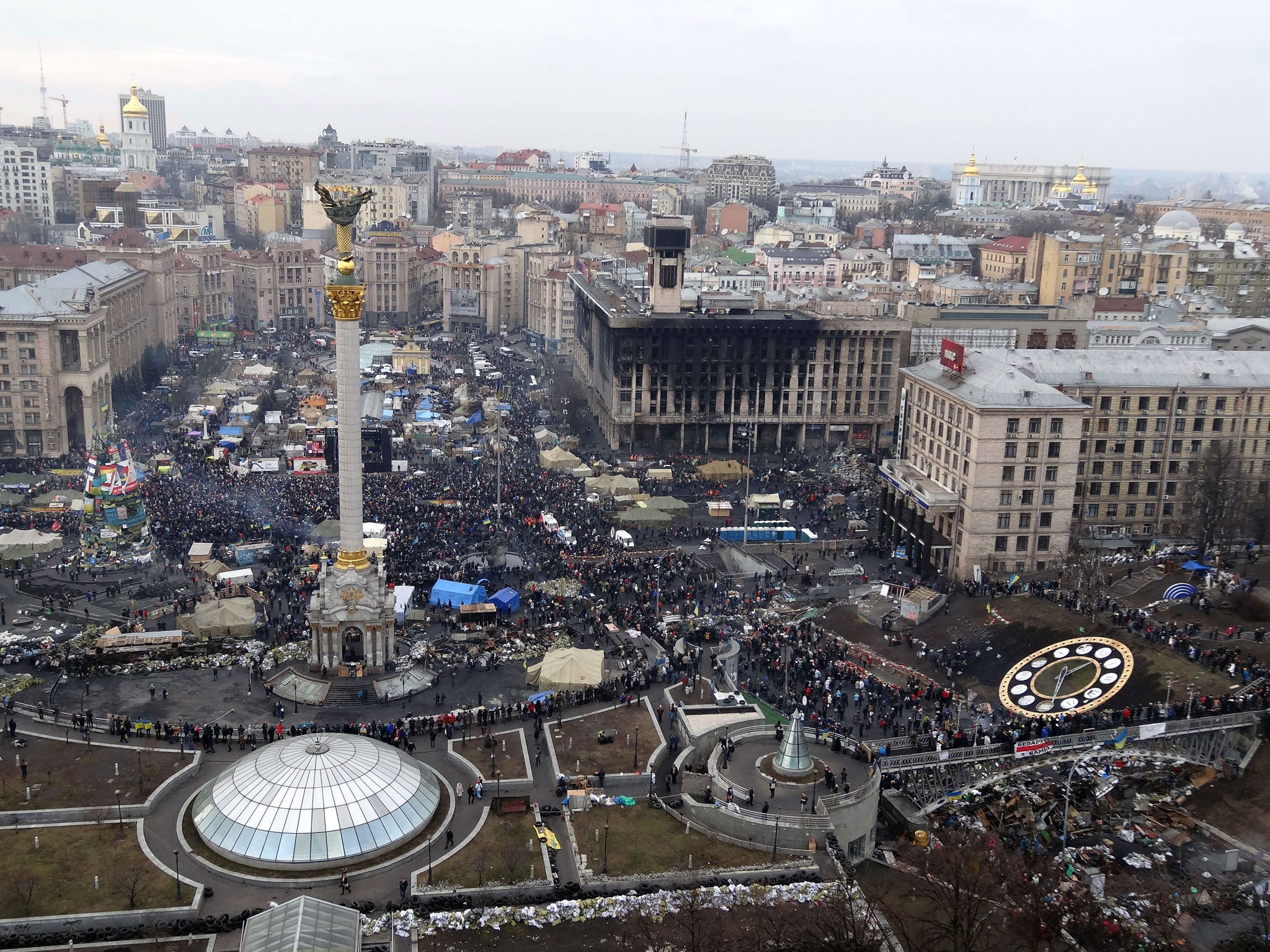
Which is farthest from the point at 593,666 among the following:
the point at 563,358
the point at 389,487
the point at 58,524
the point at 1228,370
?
the point at 563,358

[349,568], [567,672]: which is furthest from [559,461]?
[567,672]

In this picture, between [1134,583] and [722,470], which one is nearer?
[1134,583]

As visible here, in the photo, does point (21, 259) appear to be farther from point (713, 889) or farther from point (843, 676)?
point (713, 889)

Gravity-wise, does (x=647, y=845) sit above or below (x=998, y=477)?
below

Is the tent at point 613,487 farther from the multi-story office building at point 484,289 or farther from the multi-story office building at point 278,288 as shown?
the multi-story office building at point 278,288

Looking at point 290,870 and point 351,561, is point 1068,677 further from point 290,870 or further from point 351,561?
point 290,870

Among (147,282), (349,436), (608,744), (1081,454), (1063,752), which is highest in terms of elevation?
(147,282)
